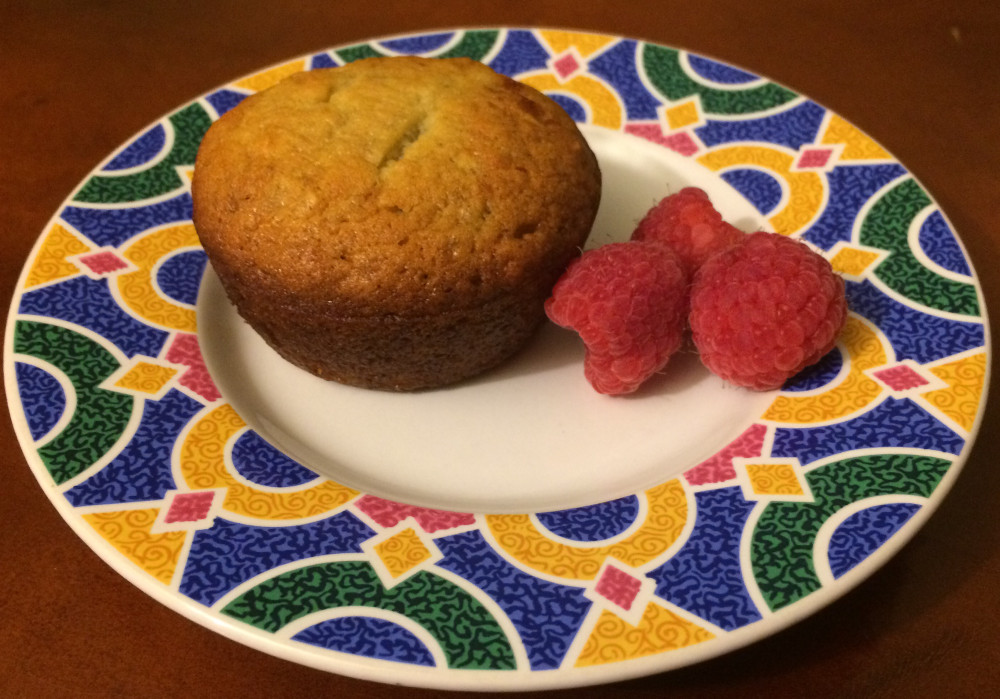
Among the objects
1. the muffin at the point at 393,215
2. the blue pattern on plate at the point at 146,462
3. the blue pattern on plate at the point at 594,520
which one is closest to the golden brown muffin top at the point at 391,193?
the muffin at the point at 393,215

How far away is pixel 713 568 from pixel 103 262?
41.5 inches

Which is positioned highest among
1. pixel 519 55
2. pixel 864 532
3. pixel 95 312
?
pixel 519 55

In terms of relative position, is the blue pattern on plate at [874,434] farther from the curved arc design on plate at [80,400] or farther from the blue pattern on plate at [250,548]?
the curved arc design on plate at [80,400]

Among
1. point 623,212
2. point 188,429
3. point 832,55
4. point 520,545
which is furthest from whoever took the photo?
point 832,55

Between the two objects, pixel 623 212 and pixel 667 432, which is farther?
pixel 623 212

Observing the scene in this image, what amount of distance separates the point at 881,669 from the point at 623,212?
0.87 metres

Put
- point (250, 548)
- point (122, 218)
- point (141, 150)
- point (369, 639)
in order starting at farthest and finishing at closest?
point (141, 150), point (122, 218), point (250, 548), point (369, 639)

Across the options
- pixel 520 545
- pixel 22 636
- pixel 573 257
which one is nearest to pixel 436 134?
pixel 573 257

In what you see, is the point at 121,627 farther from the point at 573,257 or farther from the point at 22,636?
the point at 573,257

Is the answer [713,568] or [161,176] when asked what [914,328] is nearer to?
[713,568]

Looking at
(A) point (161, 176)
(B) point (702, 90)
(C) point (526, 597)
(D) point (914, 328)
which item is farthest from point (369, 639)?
(B) point (702, 90)

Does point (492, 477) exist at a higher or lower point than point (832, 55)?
lower

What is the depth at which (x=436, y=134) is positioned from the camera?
122 cm

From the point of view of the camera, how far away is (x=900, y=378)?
1.20 m
